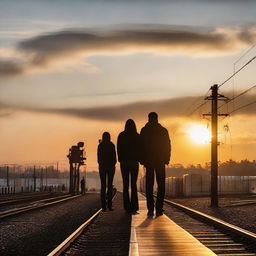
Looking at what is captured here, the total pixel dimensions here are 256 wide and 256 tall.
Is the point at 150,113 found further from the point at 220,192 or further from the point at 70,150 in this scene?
the point at 70,150

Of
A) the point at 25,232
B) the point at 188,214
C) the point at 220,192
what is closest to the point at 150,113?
the point at 25,232

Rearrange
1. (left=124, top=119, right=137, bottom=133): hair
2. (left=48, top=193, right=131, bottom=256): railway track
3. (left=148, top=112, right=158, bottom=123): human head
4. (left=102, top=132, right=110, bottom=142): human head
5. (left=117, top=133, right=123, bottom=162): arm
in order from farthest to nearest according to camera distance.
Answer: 1. (left=102, top=132, right=110, bottom=142): human head
2. (left=117, top=133, right=123, bottom=162): arm
3. (left=124, top=119, right=137, bottom=133): hair
4. (left=148, top=112, right=158, bottom=123): human head
5. (left=48, top=193, right=131, bottom=256): railway track

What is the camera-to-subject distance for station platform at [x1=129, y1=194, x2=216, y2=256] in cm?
729

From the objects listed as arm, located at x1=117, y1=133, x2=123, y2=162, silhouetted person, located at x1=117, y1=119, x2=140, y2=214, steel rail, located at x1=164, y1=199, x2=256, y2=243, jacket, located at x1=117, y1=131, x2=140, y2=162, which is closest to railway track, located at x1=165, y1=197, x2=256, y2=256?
steel rail, located at x1=164, y1=199, x2=256, y2=243

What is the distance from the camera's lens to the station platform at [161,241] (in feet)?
23.9

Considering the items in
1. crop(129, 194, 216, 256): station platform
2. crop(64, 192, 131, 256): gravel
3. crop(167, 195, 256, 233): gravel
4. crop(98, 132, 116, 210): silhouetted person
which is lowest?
crop(167, 195, 256, 233): gravel

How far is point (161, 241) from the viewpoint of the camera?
842 cm

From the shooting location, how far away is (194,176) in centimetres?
6481

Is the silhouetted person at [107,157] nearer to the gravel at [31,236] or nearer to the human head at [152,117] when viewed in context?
the gravel at [31,236]

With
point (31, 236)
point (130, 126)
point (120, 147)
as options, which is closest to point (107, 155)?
point (120, 147)

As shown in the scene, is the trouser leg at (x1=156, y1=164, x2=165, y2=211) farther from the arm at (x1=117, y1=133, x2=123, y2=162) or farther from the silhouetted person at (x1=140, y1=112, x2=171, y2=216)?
the arm at (x1=117, y1=133, x2=123, y2=162)

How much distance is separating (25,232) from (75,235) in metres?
2.76

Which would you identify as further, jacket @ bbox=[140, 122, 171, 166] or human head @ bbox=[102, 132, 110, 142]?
human head @ bbox=[102, 132, 110, 142]

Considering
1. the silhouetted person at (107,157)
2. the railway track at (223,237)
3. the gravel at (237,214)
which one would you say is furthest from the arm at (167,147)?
the silhouetted person at (107,157)
